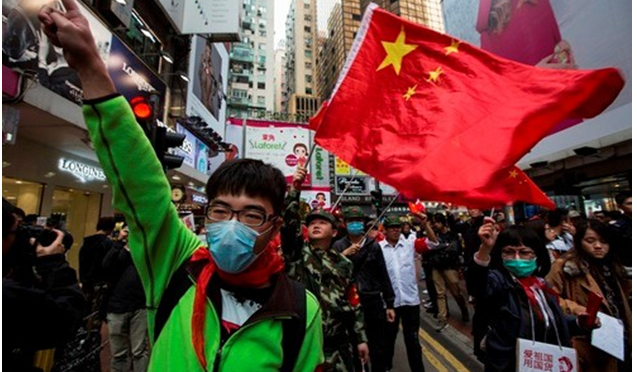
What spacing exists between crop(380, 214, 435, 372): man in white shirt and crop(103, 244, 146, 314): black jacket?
9.85 ft

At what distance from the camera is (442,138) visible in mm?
3318

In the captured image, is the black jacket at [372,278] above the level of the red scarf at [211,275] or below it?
below

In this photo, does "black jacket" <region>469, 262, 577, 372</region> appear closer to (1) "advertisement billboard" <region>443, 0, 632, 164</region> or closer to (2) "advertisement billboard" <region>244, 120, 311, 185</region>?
(1) "advertisement billboard" <region>443, 0, 632, 164</region>

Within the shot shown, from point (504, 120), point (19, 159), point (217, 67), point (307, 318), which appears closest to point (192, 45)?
point (217, 67)

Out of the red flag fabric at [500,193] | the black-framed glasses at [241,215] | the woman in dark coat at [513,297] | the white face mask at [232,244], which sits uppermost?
the red flag fabric at [500,193]

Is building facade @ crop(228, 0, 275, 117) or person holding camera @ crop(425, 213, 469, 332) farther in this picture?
building facade @ crop(228, 0, 275, 117)

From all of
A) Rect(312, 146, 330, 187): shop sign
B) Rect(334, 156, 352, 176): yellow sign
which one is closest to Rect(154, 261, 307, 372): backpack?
Rect(312, 146, 330, 187): shop sign

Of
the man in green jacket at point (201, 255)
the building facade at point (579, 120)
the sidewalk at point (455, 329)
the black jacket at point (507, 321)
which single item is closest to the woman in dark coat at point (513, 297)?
the black jacket at point (507, 321)

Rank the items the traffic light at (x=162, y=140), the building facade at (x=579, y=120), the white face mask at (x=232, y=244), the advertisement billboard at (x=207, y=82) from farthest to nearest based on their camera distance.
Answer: the advertisement billboard at (x=207, y=82) < the building facade at (x=579, y=120) < the traffic light at (x=162, y=140) < the white face mask at (x=232, y=244)

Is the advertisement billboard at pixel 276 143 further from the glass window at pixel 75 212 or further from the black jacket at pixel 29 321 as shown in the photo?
the black jacket at pixel 29 321

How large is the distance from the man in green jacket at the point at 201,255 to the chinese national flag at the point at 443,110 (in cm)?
203

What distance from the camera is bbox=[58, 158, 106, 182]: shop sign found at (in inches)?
356

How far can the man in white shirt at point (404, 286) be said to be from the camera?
3.97 metres

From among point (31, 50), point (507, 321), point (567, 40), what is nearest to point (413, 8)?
point (567, 40)
